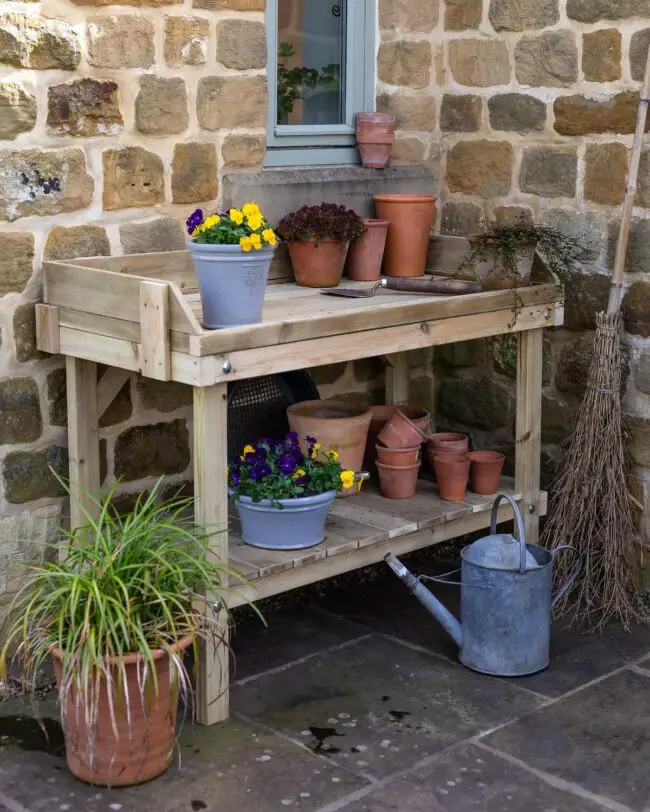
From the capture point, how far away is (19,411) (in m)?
3.24

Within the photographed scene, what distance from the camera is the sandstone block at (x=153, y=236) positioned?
3.37 m

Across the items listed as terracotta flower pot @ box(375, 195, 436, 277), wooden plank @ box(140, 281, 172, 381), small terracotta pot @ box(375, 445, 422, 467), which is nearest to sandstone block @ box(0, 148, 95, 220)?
wooden plank @ box(140, 281, 172, 381)

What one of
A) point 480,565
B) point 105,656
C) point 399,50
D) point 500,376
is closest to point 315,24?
point 399,50

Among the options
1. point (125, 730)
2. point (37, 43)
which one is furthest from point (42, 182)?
point (125, 730)

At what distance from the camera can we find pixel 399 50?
3979 millimetres

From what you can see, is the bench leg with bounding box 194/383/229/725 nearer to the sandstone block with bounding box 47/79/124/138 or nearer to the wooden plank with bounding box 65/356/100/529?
the wooden plank with bounding box 65/356/100/529

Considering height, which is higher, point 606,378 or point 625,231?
point 625,231

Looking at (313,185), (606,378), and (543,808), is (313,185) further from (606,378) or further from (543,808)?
(543,808)

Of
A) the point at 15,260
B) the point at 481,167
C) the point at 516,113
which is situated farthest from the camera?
the point at 481,167

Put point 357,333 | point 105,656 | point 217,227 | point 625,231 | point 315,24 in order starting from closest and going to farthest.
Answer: point 105,656, point 217,227, point 357,333, point 625,231, point 315,24

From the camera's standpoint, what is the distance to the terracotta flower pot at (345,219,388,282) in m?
3.74

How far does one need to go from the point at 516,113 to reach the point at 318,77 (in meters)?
0.68

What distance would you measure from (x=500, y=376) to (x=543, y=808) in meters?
1.84

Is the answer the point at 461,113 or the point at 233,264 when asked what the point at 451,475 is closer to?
the point at 233,264
